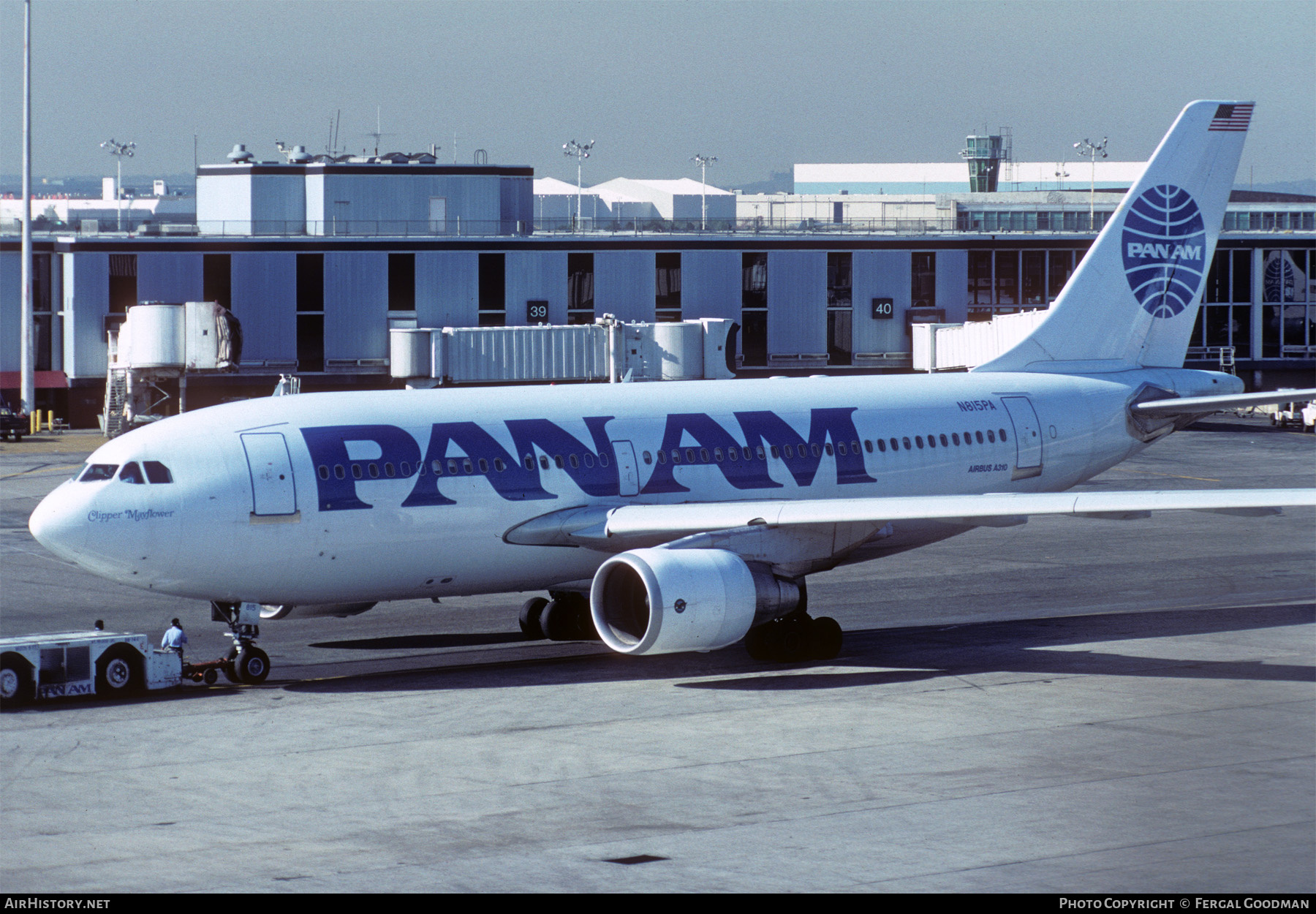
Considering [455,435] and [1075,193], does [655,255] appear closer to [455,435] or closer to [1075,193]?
[455,435]

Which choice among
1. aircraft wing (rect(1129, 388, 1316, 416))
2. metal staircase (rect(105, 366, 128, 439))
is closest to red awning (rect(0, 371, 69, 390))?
metal staircase (rect(105, 366, 128, 439))

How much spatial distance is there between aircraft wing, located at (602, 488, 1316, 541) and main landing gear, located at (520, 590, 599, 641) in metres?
3.45

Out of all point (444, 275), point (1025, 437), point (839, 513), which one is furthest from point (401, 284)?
point (839, 513)

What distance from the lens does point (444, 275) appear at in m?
83.4

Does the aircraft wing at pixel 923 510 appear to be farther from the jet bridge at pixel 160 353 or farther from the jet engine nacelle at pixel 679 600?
the jet bridge at pixel 160 353

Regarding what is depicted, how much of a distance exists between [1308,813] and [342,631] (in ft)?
68.9

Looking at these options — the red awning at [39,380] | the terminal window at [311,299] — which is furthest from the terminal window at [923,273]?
the red awning at [39,380]

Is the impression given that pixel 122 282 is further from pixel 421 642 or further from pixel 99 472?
pixel 99 472

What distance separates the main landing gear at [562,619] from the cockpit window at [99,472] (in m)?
9.14

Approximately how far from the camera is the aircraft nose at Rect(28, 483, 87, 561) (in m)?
27.8

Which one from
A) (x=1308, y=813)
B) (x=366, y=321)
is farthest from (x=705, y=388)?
(x=366, y=321)

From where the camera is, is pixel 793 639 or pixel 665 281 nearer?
pixel 793 639

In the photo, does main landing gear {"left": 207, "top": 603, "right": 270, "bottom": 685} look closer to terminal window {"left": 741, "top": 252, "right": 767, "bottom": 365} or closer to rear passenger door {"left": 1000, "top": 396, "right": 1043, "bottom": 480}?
rear passenger door {"left": 1000, "top": 396, "right": 1043, "bottom": 480}

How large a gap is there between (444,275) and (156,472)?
2203 inches
